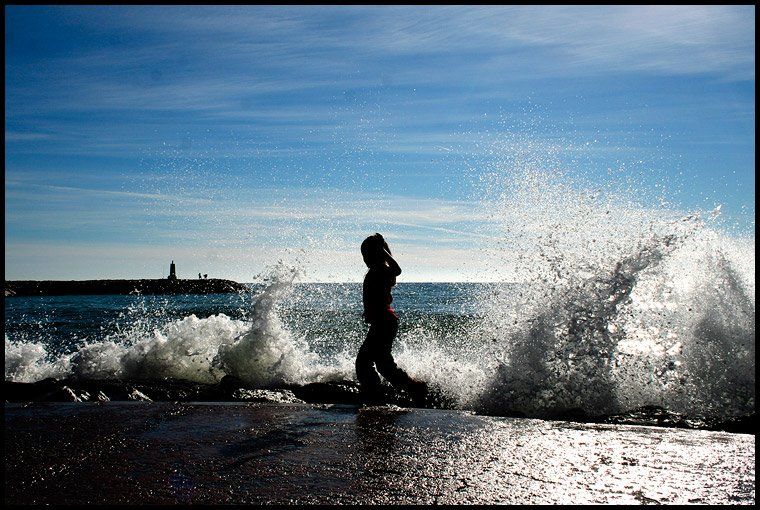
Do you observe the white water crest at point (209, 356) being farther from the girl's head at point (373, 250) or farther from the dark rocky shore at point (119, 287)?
the dark rocky shore at point (119, 287)

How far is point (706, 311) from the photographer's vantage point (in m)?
7.51

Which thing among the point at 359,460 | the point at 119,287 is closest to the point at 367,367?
the point at 359,460

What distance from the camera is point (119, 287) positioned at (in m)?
88.1

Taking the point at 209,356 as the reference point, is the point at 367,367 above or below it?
above

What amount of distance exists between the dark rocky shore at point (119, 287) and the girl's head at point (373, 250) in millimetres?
75784

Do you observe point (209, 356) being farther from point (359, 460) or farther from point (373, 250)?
point (359, 460)

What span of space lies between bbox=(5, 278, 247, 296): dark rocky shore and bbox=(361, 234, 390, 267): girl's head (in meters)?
75.8

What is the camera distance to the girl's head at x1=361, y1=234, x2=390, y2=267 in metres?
6.12

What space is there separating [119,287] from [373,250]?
91.9 metres

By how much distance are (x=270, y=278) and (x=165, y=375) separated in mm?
2486

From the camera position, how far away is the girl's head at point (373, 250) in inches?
241

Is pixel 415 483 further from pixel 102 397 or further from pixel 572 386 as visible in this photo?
pixel 102 397

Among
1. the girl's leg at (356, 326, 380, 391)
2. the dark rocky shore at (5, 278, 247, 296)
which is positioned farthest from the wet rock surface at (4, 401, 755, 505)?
the dark rocky shore at (5, 278, 247, 296)

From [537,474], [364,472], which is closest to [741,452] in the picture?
[537,474]
